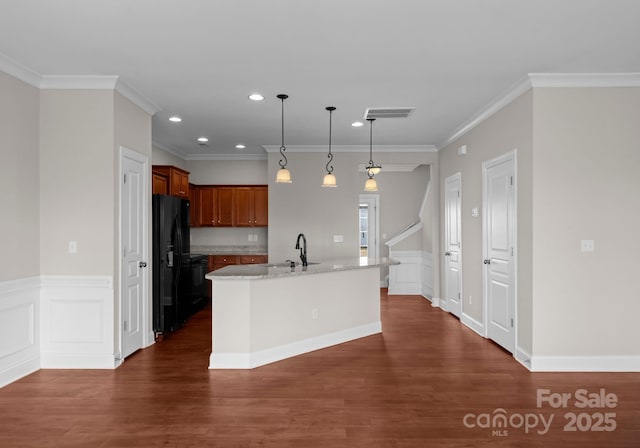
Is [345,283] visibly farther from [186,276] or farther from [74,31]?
[74,31]

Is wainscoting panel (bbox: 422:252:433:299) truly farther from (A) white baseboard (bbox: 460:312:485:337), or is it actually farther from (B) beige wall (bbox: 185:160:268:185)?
(B) beige wall (bbox: 185:160:268:185)

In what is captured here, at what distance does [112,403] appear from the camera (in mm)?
3176

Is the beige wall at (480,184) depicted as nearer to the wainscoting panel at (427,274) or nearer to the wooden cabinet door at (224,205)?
the wainscoting panel at (427,274)

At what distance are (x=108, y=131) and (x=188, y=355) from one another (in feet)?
7.86

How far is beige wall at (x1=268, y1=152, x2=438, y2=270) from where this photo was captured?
7121mm

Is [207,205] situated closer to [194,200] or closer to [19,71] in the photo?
[194,200]

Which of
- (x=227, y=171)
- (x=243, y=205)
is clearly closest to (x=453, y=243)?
Result: (x=243, y=205)

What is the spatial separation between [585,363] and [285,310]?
289 centimetres

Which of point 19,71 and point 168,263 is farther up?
point 19,71

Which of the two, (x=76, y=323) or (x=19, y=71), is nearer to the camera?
(x=19, y=71)

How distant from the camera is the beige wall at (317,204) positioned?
280 inches

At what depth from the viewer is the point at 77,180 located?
13.0ft

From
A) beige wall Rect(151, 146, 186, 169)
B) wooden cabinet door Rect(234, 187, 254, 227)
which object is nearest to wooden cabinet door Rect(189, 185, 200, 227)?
beige wall Rect(151, 146, 186, 169)

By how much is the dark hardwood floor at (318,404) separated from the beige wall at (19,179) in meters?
1.06
